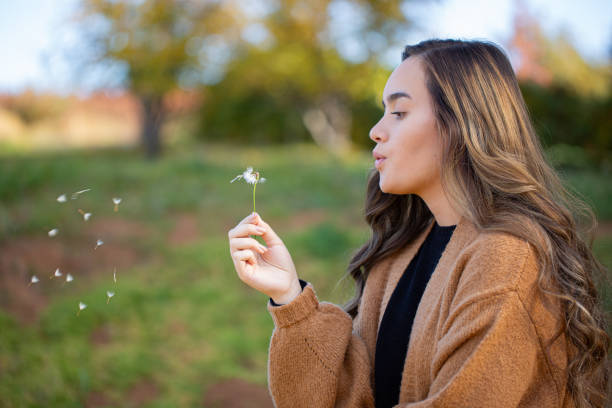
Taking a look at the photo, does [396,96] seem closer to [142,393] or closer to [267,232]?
[267,232]

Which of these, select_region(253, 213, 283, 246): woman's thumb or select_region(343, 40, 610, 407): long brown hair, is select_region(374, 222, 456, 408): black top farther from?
select_region(253, 213, 283, 246): woman's thumb

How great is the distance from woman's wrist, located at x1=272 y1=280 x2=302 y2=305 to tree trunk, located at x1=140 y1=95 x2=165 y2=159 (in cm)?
1015

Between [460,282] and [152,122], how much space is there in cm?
1084

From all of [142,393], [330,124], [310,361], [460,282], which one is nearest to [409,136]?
[460,282]

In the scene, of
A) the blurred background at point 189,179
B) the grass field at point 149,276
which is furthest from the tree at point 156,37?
the grass field at point 149,276

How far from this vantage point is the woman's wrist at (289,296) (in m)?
1.46

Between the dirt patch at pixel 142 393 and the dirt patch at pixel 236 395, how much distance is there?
358mm

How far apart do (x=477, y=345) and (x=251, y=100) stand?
51.3 feet

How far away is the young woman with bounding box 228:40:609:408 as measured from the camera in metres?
1.18

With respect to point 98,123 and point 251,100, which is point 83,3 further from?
point 251,100

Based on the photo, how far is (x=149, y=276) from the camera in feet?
16.1

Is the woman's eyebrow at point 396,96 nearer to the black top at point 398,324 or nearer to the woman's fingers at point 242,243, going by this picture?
the black top at point 398,324

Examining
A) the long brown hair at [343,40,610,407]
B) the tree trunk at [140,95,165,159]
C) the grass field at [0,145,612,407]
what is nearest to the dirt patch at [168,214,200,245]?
the grass field at [0,145,612,407]

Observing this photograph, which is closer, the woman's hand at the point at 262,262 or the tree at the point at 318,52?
the woman's hand at the point at 262,262
